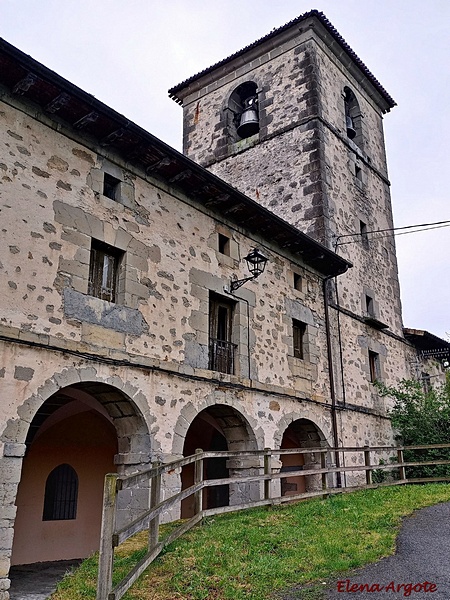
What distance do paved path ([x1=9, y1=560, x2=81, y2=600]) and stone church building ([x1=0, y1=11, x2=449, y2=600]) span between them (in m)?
0.46

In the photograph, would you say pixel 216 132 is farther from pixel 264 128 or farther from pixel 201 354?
pixel 201 354

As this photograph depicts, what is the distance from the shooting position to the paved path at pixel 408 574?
4.57 meters

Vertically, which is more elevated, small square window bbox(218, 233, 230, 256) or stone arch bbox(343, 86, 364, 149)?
stone arch bbox(343, 86, 364, 149)

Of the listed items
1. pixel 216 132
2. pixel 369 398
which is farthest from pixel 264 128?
pixel 369 398

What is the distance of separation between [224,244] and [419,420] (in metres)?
7.49

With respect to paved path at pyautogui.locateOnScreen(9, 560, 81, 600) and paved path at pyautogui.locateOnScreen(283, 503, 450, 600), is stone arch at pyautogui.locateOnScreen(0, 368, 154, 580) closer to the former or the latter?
paved path at pyautogui.locateOnScreen(9, 560, 81, 600)

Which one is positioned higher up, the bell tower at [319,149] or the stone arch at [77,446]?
the bell tower at [319,149]

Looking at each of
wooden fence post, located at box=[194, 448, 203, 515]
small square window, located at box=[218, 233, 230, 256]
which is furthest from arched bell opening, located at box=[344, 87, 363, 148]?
wooden fence post, located at box=[194, 448, 203, 515]

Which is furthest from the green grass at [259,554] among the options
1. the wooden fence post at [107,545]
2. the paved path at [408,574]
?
the wooden fence post at [107,545]

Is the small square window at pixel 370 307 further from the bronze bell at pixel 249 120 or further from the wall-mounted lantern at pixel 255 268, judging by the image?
the bronze bell at pixel 249 120

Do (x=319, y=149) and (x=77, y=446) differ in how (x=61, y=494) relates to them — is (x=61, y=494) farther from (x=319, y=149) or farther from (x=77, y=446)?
(x=319, y=149)

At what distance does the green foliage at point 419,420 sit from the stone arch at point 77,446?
7.27m

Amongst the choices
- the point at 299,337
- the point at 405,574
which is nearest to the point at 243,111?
the point at 299,337

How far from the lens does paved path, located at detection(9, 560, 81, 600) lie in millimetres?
6214
